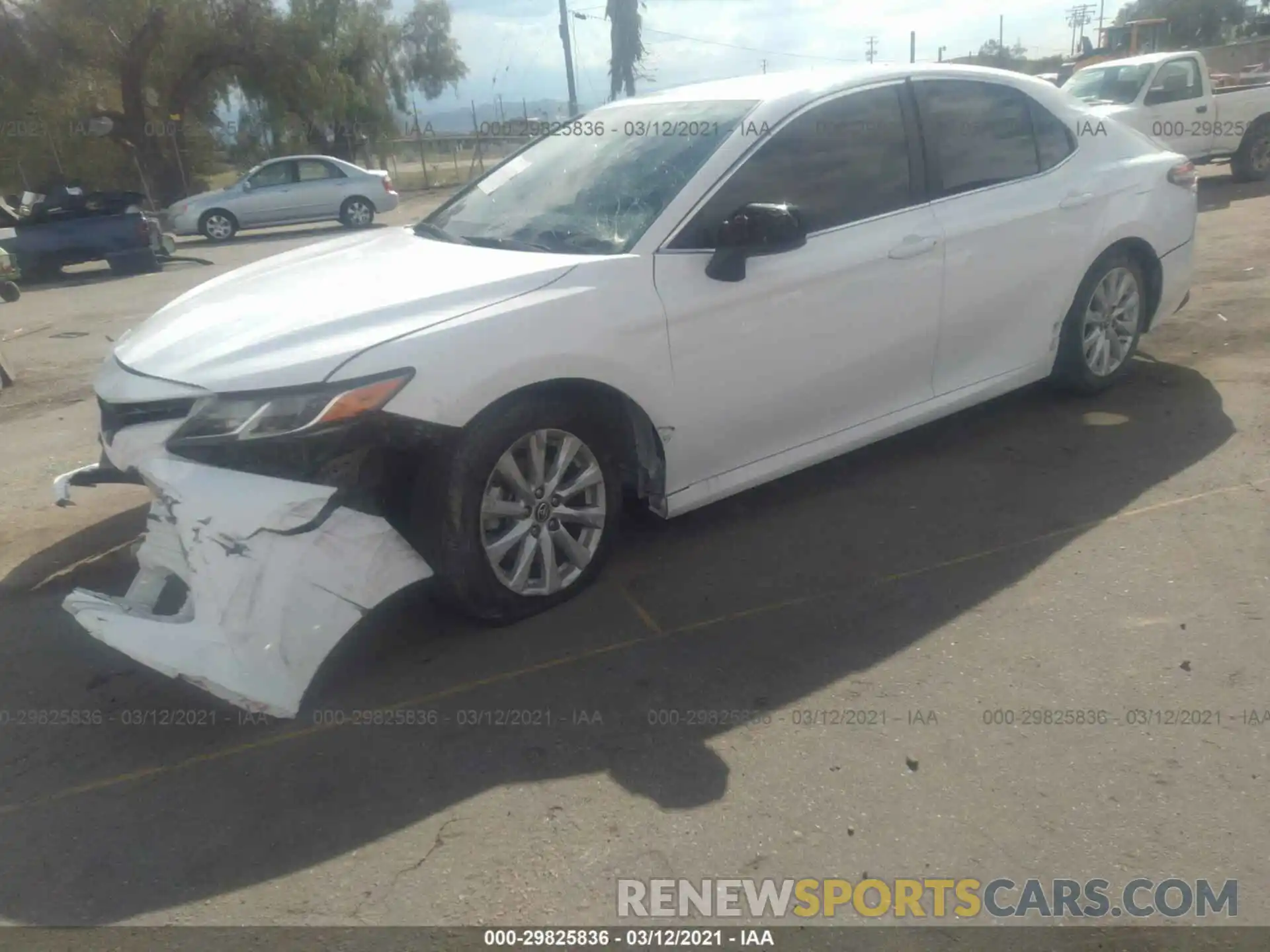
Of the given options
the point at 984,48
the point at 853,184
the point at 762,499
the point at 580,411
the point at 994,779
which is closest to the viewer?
the point at 994,779

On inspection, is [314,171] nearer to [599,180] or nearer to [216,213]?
[216,213]

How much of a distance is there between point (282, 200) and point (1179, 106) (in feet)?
49.3

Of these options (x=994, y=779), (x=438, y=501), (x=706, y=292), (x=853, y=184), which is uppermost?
(x=853, y=184)

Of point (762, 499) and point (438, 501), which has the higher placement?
point (438, 501)

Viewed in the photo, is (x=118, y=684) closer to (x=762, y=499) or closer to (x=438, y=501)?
(x=438, y=501)

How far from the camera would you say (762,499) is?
15.4 ft

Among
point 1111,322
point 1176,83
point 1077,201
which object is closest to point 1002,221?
point 1077,201

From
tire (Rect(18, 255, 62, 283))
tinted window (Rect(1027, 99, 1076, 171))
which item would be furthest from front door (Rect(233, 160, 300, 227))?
tinted window (Rect(1027, 99, 1076, 171))

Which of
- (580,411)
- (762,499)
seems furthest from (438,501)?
(762,499)

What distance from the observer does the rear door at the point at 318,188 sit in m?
20.0

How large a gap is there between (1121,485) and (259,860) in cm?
372

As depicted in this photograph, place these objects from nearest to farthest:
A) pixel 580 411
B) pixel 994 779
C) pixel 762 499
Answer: pixel 994 779
pixel 580 411
pixel 762 499

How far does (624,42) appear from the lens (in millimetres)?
30516

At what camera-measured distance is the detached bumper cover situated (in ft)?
9.60
